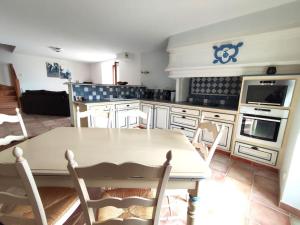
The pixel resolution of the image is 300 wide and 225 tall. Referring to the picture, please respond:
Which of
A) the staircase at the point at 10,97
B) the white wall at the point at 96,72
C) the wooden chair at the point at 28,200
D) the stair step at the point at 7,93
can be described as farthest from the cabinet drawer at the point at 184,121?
the stair step at the point at 7,93

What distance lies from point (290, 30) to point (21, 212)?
10.7 feet

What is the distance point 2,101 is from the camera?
528 centimetres

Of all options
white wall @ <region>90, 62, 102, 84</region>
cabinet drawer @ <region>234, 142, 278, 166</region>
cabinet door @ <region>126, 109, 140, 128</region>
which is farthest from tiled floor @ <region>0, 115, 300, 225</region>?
white wall @ <region>90, 62, 102, 84</region>

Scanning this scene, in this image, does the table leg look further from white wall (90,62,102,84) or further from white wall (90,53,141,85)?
white wall (90,62,102,84)

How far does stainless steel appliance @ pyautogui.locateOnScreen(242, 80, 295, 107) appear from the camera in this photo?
6.16 ft

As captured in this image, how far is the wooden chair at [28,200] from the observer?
0.57m

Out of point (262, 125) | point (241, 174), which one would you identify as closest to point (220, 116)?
point (262, 125)

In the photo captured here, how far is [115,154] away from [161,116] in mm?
2557

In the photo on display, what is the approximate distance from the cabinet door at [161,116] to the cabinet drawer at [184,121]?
17cm

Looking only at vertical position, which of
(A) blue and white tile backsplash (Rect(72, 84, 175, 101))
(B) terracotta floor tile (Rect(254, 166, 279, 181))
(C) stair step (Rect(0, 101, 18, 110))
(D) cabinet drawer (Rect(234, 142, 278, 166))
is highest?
(A) blue and white tile backsplash (Rect(72, 84, 175, 101))

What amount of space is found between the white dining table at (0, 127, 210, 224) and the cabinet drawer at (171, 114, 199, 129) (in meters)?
1.59

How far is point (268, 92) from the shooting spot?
2.01 m

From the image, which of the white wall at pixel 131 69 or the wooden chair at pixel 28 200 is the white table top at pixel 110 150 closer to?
the wooden chair at pixel 28 200

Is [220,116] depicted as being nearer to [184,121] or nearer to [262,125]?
[262,125]
